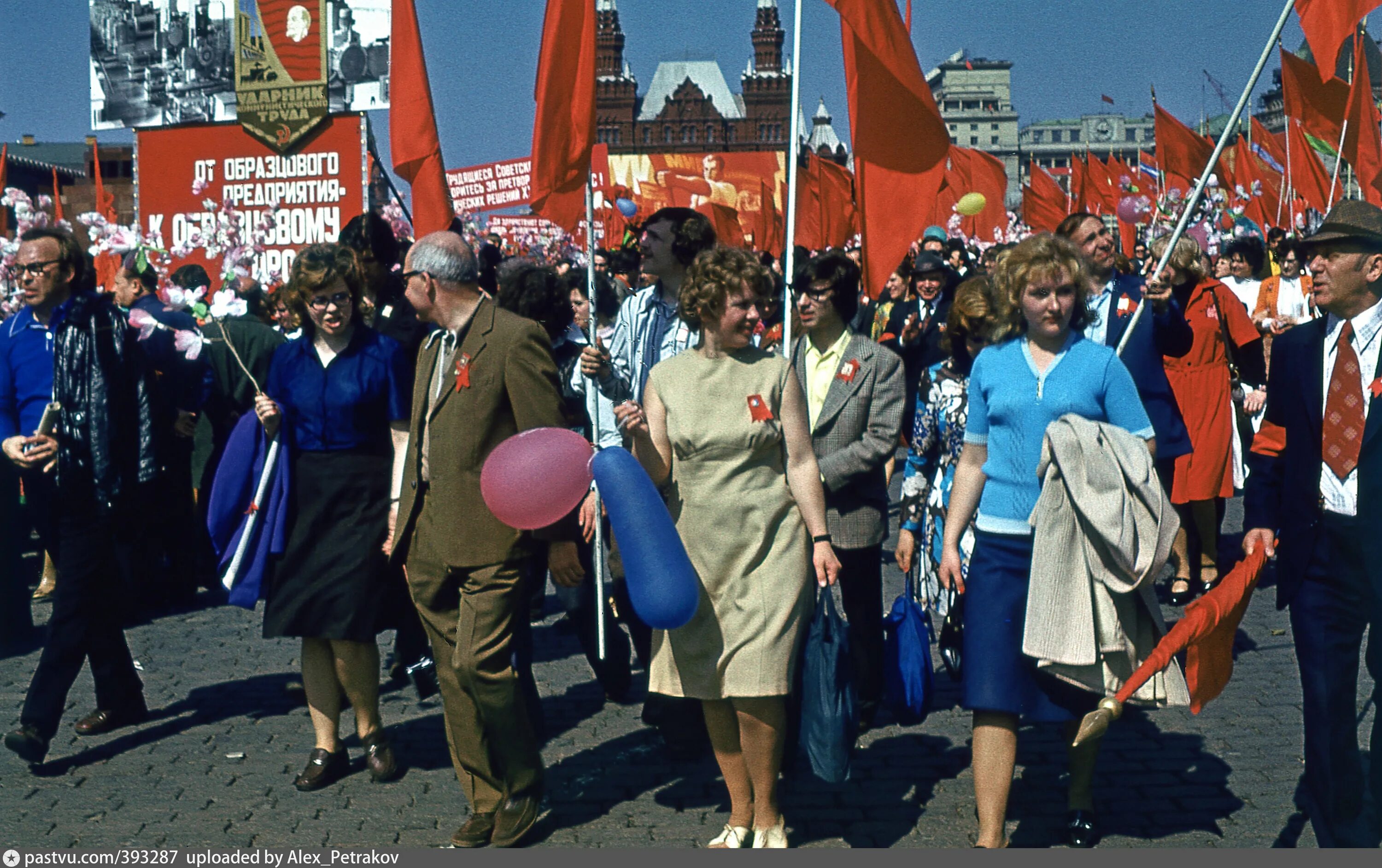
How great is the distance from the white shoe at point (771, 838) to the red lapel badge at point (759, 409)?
1.22 m

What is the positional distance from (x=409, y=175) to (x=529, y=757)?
2.97 metres

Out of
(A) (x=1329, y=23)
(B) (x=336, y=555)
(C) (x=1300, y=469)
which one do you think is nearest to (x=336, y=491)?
(B) (x=336, y=555)

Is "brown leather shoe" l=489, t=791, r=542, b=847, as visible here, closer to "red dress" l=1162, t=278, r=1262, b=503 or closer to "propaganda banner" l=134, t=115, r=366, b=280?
"red dress" l=1162, t=278, r=1262, b=503

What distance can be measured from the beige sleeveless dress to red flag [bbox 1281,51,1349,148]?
920cm

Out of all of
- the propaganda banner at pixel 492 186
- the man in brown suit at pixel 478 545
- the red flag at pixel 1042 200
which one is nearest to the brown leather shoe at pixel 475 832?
the man in brown suit at pixel 478 545

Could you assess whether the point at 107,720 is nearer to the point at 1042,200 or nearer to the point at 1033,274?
the point at 1033,274

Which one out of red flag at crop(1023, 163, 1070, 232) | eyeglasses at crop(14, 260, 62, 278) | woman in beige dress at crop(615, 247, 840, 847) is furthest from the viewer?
red flag at crop(1023, 163, 1070, 232)

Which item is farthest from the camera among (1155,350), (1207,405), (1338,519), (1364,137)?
(1364,137)

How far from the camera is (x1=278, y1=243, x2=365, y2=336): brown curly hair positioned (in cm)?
560

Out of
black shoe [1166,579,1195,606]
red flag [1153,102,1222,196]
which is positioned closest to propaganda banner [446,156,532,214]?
red flag [1153,102,1222,196]

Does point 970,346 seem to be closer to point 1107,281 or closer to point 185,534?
point 1107,281

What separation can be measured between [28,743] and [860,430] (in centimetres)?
332

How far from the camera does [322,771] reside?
5602mm

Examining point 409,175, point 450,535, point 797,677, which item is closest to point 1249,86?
point 797,677
